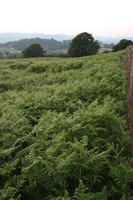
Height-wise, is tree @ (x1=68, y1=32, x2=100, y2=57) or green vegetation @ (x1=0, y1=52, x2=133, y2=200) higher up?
tree @ (x1=68, y1=32, x2=100, y2=57)

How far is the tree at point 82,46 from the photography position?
55.4 m

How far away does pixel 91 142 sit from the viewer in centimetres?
437

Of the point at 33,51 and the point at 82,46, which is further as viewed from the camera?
the point at 33,51

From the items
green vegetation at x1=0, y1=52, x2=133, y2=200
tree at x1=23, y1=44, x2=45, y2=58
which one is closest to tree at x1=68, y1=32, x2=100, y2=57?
tree at x1=23, y1=44, x2=45, y2=58

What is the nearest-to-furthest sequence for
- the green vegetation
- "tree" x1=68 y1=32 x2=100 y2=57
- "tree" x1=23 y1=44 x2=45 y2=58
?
1. the green vegetation
2. "tree" x1=68 y1=32 x2=100 y2=57
3. "tree" x1=23 y1=44 x2=45 y2=58

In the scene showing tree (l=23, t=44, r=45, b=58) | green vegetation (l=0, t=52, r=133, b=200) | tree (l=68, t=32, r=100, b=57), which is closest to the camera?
green vegetation (l=0, t=52, r=133, b=200)

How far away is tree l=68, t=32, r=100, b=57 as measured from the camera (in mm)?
55375

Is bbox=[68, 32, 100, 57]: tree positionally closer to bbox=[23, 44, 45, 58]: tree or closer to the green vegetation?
bbox=[23, 44, 45, 58]: tree

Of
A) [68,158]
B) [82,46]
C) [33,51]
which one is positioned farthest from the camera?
[33,51]

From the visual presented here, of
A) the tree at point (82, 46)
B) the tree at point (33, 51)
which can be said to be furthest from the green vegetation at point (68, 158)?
the tree at point (33, 51)

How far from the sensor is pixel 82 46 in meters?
55.5

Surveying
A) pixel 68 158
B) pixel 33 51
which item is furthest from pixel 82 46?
pixel 68 158

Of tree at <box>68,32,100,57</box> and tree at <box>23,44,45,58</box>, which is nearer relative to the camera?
tree at <box>68,32,100,57</box>

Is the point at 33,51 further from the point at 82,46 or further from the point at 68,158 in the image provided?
the point at 68,158
